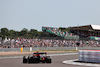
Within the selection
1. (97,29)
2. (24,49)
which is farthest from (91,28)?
(24,49)

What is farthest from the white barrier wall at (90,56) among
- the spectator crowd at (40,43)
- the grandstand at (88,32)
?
the grandstand at (88,32)

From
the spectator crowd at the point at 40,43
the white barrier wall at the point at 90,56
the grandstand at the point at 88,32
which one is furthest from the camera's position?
the grandstand at the point at 88,32

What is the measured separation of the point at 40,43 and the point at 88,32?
25.1 metres

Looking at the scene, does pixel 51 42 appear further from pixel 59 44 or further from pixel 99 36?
pixel 99 36

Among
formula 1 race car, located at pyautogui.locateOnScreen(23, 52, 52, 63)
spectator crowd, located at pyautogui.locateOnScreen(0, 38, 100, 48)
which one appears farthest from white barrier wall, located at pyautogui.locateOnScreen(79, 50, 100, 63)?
spectator crowd, located at pyautogui.locateOnScreen(0, 38, 100, 48)

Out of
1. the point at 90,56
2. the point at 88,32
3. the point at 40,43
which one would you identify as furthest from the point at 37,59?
the point at 88,32

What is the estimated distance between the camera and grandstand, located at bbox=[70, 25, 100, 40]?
64.5 metres

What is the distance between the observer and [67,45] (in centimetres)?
5206

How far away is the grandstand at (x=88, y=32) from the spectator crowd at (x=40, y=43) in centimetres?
618

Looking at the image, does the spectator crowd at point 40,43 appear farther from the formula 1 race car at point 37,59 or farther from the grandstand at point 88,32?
the formula 1 race car at point 37,59

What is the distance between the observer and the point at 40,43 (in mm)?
46812

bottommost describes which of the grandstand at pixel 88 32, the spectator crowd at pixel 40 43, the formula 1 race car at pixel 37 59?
the formula 1 race car at pixel 37 59

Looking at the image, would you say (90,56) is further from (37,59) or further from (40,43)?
(40,43)

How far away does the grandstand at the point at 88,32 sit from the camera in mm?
64500
